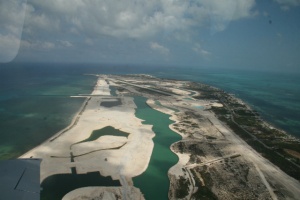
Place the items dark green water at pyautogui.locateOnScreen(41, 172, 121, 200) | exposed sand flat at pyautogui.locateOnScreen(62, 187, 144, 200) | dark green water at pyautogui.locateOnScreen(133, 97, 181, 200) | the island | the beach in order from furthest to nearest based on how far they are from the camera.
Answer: the beach
dark green water at pyautogui.locateOnScreen(133, 97, 181, 200)
the island
dark green water at pyautogui.locateOnScreen(41, 172, 121, 200)
exposed sand flat at pyautogui.locateOnScreen(62, 187, 144, 200)

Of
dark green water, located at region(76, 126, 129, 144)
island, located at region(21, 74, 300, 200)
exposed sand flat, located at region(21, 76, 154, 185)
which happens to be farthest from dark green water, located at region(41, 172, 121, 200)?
dark green water, located at region(76, 126, 129, 144)

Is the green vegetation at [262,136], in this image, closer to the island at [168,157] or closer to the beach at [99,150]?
the island at [168,157]

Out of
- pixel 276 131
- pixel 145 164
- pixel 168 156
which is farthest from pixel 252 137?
pixel 145 164

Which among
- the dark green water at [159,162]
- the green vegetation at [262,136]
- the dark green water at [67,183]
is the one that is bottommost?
the dark green water at [67,183]

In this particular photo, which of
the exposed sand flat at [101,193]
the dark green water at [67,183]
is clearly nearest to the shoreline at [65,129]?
the dark green water at [67,183]

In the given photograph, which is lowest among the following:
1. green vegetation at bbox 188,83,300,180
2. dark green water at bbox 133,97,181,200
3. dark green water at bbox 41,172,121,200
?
dark green water at bbox 41,172,121,200

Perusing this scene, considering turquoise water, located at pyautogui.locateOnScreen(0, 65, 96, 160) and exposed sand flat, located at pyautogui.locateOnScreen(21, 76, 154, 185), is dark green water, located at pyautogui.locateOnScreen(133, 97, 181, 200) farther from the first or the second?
turquoise water, located at pyautogui.locateOnScreen(0, 65, 96, 160)

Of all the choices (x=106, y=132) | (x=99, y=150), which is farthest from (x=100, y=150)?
(x=106, y=132)
